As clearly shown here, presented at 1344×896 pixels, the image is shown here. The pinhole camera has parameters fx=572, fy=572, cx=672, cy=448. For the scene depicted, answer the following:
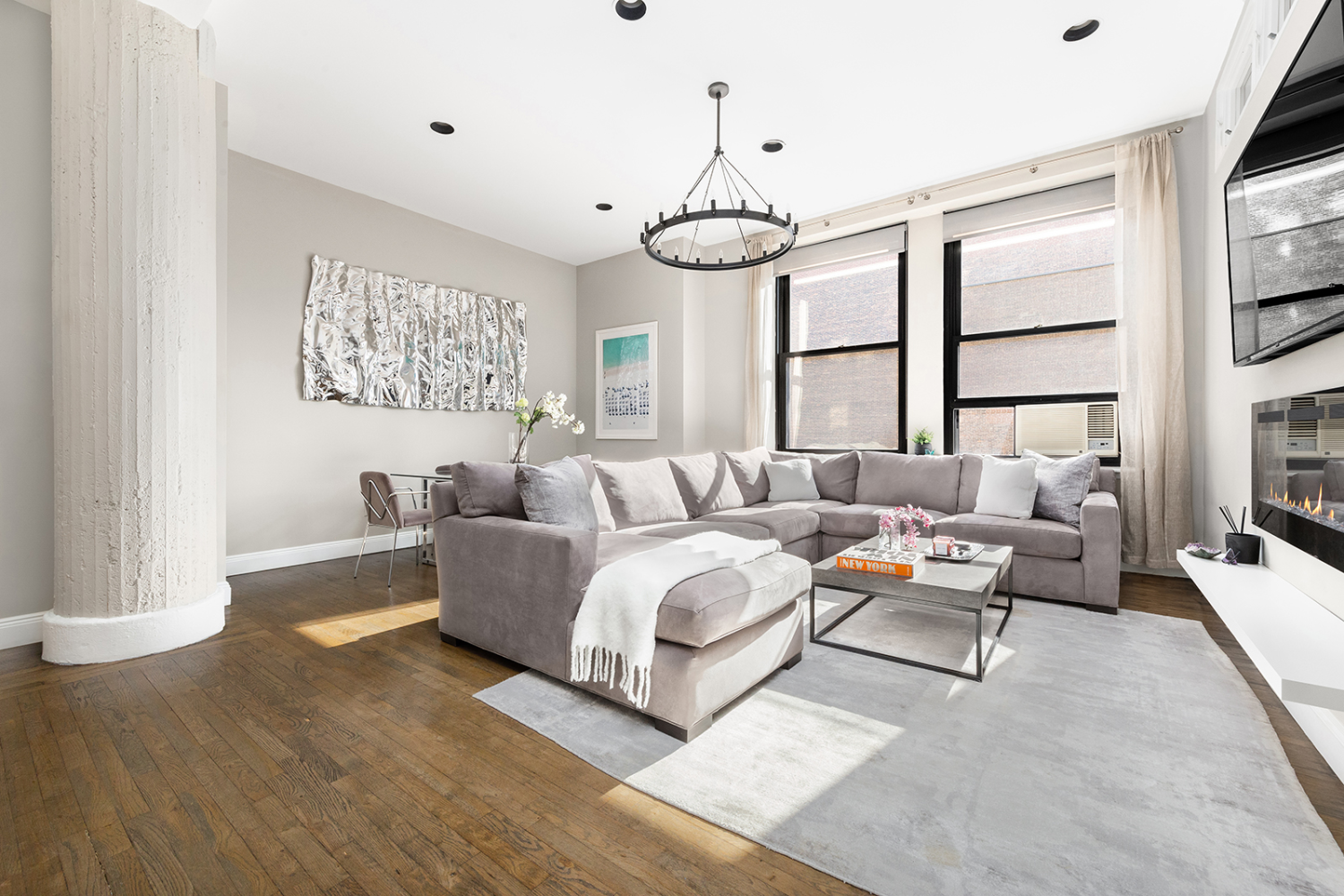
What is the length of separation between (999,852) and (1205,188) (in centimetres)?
434

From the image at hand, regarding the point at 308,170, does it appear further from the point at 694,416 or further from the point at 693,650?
the point at 693,650

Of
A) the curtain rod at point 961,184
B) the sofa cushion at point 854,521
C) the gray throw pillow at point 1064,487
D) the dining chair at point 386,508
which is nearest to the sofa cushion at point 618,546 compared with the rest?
the dining chair at point 386,508

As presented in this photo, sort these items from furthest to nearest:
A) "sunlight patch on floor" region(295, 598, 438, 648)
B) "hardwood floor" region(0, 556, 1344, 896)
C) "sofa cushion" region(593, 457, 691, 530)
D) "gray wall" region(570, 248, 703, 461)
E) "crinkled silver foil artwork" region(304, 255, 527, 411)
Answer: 1. "gray wall" region(570, 248, 703, 461)
2. "crinkled silver foil artwork" region(304, 255, 527, 411)
3. "sofa cushion" region(593, 457, 691, 530)
4. "sunlight patch on floor" region(295, 598, 438, 648)
5. "hardwood floor" region(0, 556, 1344, 896)

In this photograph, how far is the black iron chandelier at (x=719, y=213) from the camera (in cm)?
285

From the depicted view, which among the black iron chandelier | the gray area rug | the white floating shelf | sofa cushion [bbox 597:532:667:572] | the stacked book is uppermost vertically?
the black iron chandelier

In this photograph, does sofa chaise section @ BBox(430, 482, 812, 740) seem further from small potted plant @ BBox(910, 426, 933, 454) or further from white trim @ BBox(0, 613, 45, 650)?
small potted plant @ BBox(910, 426, 933, 454)

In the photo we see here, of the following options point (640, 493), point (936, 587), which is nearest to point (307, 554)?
point (640, 493)

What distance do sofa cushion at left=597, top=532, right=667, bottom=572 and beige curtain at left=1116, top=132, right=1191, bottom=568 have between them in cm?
336

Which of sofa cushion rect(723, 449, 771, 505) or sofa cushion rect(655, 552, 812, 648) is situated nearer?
sofa cushion rect(655, 552, 812, 648)

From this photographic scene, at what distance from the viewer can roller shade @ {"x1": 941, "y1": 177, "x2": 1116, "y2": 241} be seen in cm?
411

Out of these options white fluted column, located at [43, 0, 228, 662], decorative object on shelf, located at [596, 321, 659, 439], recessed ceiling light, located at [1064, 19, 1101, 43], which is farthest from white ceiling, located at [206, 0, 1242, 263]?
decorative object on shelf, located at [596, 321, 659, 439]

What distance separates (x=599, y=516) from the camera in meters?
3.19

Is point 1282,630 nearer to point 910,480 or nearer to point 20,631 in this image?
point 910,480

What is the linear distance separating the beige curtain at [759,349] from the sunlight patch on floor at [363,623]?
11.1 ft
